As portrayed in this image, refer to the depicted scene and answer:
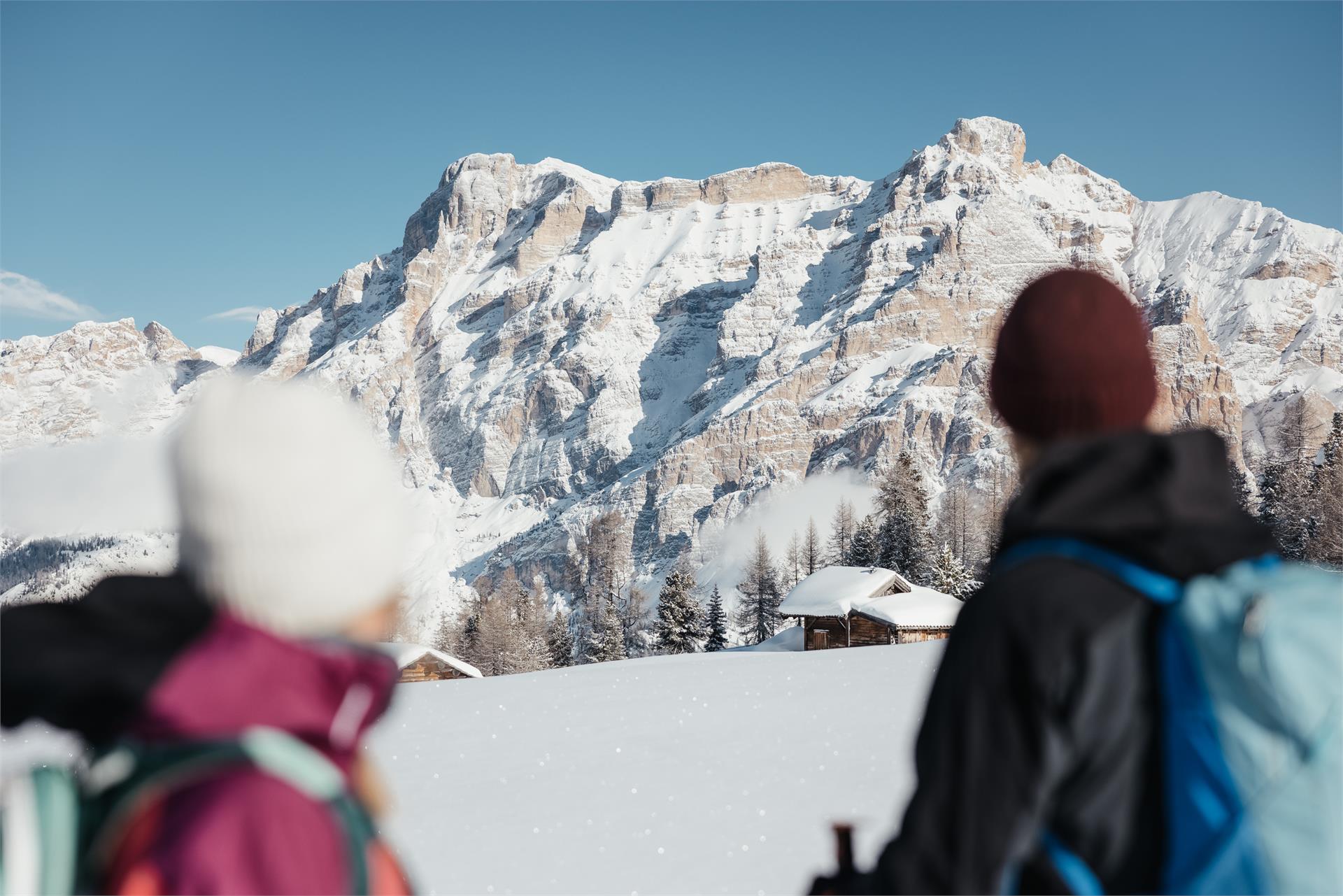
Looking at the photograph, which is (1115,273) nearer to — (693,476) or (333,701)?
(693,476)

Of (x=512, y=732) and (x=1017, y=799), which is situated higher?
(x=1017, y=799)

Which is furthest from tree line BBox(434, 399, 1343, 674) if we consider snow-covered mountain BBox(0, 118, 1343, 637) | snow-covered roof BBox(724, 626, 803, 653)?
snow-covered mountain BBox(0, 118, 1343, 637)

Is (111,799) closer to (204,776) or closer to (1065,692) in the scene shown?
(204,776)

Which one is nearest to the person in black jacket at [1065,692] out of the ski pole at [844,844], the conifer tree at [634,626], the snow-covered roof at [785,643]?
the ski pole at [844,844]

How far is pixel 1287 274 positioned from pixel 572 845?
19671 cm

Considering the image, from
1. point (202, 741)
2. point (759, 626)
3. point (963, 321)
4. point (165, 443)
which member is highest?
point (963, 321)

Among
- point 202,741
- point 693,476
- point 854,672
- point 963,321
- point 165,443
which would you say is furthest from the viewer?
point 963,321

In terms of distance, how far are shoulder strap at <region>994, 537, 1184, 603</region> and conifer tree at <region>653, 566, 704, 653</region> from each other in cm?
3796

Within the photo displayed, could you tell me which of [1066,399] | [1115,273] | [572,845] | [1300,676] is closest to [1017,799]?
[1300,676]

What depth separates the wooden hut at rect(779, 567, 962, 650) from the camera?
26.0 metres

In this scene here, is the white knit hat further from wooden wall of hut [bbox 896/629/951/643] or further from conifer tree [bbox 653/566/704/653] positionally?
conifer tree [bbox 653/566/704/653]

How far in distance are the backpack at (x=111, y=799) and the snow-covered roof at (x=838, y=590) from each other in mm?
27231

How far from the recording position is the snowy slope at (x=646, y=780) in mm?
4910

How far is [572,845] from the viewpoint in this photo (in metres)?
5.21
